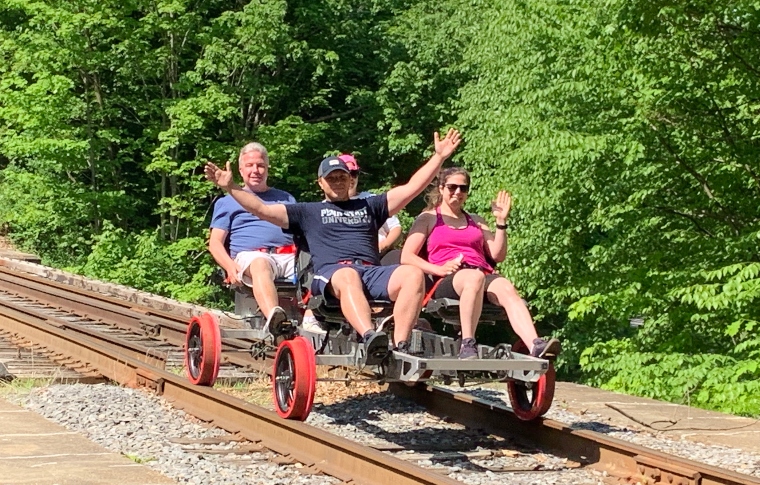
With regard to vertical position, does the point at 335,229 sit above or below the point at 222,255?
above

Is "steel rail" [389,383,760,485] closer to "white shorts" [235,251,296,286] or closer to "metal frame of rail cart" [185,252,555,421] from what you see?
"metal frame of rail cart" [185,252,555,421]

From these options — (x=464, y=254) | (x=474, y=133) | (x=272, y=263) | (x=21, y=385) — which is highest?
(x=474, y=133)

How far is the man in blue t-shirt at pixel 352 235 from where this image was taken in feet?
21.5

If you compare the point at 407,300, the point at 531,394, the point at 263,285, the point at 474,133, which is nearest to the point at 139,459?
the point at 407,300

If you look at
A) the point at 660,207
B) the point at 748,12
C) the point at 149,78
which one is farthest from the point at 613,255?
the point at 149,78

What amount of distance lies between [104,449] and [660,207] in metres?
10.7

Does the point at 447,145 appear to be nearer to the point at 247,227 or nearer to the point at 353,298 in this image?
the point at 353,298

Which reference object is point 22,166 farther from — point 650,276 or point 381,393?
point 381,393

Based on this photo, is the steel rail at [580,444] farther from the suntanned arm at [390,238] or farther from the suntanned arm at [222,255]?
the suntanned arm at [222,255]

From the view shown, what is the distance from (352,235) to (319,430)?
1.43 meters

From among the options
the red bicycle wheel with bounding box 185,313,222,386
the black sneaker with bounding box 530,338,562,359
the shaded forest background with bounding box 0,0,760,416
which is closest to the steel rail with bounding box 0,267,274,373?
the red bicycle wheel with bounding box 185,313,222,386

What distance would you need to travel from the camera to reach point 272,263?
8203mm

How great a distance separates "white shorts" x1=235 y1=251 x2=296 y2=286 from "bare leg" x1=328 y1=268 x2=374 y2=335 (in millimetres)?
1426

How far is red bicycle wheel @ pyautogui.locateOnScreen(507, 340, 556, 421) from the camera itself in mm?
6777
